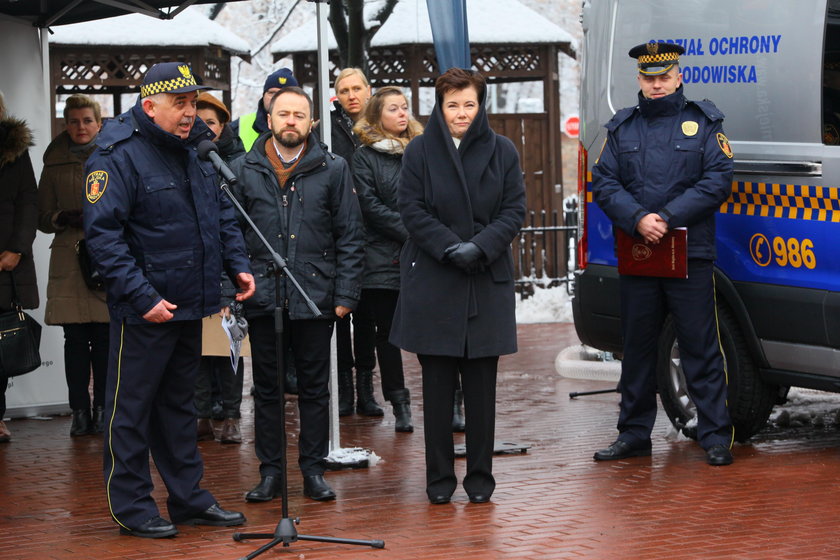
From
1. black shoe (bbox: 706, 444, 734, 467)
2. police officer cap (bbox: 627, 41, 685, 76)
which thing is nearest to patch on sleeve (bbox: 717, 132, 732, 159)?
police officer cap (bbox: 627, 41, 685, 76)

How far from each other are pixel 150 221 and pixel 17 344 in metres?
2.70

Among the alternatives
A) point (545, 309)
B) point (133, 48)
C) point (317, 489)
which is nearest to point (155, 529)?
point (317, 489)

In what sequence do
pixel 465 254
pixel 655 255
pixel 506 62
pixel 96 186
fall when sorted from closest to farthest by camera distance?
pixel 96 186 → pixel 465 254 → pixel 655 255 → pixel 506 62

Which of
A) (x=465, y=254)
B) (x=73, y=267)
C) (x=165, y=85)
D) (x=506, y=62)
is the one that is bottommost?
(x=73, y=267)

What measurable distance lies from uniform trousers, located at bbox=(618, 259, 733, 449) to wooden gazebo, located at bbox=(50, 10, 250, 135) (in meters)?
12.9

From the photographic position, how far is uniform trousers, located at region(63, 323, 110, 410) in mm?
9039

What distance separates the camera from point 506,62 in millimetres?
21297

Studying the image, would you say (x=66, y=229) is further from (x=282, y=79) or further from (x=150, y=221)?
(x=150, y=221)

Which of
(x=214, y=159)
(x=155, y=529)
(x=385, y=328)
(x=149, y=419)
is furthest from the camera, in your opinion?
(x=385, y=328)

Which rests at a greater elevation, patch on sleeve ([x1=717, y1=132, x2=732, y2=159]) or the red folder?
patch on sleeve ([x1=717, y1=132, x2=732, y2=159])

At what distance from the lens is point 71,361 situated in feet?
29.8

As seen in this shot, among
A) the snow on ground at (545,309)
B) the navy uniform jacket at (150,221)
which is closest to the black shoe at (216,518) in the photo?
the navy uniform jacket at (150,221)

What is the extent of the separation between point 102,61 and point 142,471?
589 inches

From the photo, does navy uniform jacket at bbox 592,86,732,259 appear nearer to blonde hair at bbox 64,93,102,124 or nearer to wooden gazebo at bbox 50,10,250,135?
blonde hair at bbox 64,93,102,124
